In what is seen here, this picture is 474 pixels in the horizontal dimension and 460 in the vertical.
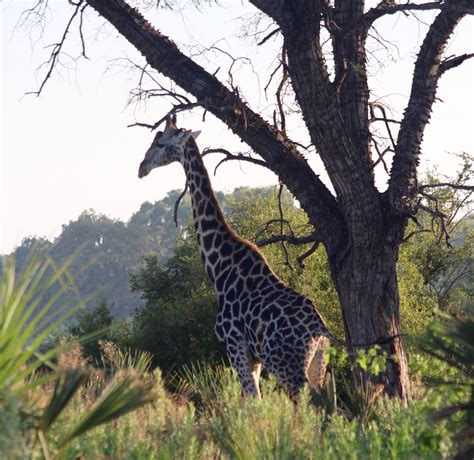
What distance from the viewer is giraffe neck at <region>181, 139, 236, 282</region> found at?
12203mm

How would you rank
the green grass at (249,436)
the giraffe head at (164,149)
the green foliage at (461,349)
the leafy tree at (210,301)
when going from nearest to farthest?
the green foliage at (461,349), the green grass at (249,436), the giraffe head at (164,149), the leafy tree at (210,301)

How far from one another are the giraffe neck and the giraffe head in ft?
0.45

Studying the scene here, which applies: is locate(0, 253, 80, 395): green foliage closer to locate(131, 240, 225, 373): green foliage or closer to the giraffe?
the giraffe

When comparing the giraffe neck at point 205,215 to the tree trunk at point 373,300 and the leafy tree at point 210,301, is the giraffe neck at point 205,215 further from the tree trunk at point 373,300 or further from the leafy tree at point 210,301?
the leafy tree at point 210,301

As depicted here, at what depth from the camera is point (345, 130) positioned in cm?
1191

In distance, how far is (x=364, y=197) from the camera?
1182 cm

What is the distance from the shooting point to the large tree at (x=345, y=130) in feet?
38.6

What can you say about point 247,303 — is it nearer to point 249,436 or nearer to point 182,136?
point 182,136

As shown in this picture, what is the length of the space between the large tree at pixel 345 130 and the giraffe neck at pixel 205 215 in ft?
2.36

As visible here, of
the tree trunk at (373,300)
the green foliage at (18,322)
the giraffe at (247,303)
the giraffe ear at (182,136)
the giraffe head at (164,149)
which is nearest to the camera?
the green foliage at (18,322)

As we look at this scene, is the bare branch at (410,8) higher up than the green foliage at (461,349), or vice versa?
the bare branch at (410,8)

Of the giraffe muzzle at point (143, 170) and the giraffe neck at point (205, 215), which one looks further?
the giraffe muzzle at point (143, 170)

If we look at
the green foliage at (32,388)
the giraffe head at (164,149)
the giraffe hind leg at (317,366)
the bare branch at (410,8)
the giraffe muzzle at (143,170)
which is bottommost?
the giraffe hind leg at (317,366)

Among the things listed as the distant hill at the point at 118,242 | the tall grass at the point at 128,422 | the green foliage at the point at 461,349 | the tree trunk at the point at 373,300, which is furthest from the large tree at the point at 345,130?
the distant hill at the point at 118,242
